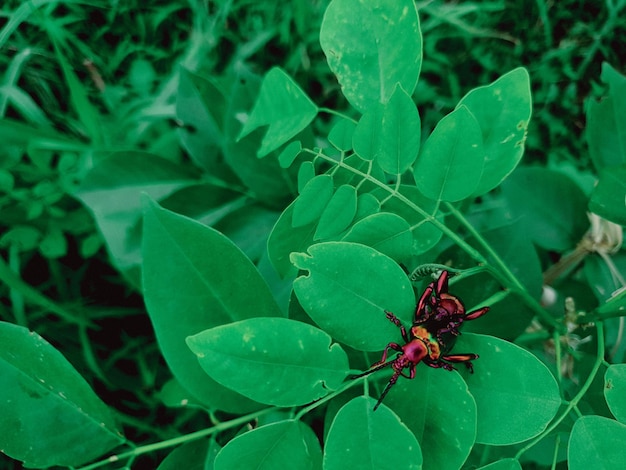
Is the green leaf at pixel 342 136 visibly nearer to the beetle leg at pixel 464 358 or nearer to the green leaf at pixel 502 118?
the green leaf at pixel 502 118

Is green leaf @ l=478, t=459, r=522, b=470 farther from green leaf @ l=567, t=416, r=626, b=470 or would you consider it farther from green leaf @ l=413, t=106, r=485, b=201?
green leaf @ l=413, t=106, r=485, b=201

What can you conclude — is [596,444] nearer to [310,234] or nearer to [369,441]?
[369,441]

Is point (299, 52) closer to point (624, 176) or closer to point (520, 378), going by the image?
point (624, 176)

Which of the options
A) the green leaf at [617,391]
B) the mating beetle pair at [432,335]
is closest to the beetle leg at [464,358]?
the mating beetle pair at [432,335]

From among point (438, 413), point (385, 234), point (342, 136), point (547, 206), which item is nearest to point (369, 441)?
point (438, 413)

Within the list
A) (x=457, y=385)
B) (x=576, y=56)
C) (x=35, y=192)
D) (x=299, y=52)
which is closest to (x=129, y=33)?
(x=299, y=52)
